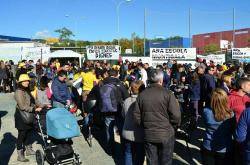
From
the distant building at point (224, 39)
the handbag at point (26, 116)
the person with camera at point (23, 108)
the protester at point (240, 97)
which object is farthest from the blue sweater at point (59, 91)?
the distant building at point (224, 39)

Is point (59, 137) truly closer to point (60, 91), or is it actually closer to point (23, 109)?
point (23, 109)

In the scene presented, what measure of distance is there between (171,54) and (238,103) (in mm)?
18099

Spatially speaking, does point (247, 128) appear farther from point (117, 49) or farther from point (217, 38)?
point (217, 38)

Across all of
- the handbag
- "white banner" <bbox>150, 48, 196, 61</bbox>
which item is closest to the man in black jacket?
the handbag

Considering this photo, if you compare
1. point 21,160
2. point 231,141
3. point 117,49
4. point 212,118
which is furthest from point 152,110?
point 117,49

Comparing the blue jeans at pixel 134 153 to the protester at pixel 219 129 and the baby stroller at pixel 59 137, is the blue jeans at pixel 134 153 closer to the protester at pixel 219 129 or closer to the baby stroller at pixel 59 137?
the baby stroller at pixel 59 137

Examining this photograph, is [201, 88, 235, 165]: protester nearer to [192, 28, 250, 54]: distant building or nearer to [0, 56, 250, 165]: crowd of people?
[0, 56, 250, 165]: crowd of people

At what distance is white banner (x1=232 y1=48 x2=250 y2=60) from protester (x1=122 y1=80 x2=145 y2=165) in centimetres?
2015

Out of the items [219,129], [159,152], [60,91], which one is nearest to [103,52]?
[60,91]

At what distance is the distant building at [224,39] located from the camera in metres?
65.2

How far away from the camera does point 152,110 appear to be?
5477mm

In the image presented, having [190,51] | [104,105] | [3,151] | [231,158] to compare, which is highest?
[190,51]

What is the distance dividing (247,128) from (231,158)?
2.72 feet

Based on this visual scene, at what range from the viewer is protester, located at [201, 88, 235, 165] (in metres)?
5.32
